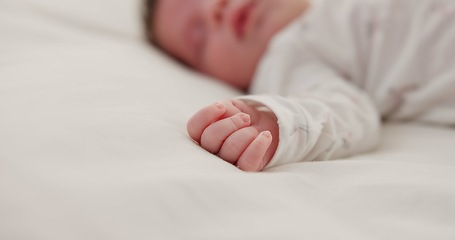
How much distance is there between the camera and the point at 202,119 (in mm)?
649

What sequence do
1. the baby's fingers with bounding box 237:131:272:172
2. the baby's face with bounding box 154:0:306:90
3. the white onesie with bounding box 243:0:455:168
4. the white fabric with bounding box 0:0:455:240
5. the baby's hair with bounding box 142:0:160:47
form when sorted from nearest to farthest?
the white fabric with bounding box 0:0:455:240, the baby's fingers with bounding box 237:131:272:172, the white onesie with bounding box 243:0:455:168, the baby's face with bounding box 154:0:306:90, the baby's hair with bounding box 142:0:160:47

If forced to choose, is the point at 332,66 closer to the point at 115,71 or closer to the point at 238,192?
the point at 115,71

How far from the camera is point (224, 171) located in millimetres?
566

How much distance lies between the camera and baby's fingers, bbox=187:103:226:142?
65 cm

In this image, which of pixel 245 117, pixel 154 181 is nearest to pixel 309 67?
pixel 245 117

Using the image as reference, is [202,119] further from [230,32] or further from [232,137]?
[230,32]

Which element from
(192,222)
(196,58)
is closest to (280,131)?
(192,222)

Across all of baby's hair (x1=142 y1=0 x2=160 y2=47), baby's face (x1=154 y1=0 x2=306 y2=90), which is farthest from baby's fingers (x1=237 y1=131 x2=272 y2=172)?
baby's hair (x1=142 y1=0 x2=160 y2=47)

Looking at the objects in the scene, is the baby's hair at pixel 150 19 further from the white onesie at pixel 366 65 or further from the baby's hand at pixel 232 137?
the baby's hand at pixel 232 137

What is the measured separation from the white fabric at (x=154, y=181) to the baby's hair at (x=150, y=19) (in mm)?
631

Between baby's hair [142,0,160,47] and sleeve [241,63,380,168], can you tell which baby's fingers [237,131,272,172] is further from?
baby's hair [142,0,160,47]

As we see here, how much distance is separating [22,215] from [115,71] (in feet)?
1.46

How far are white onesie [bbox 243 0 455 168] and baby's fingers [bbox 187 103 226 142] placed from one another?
0.18m

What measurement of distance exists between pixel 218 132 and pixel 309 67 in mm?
535
